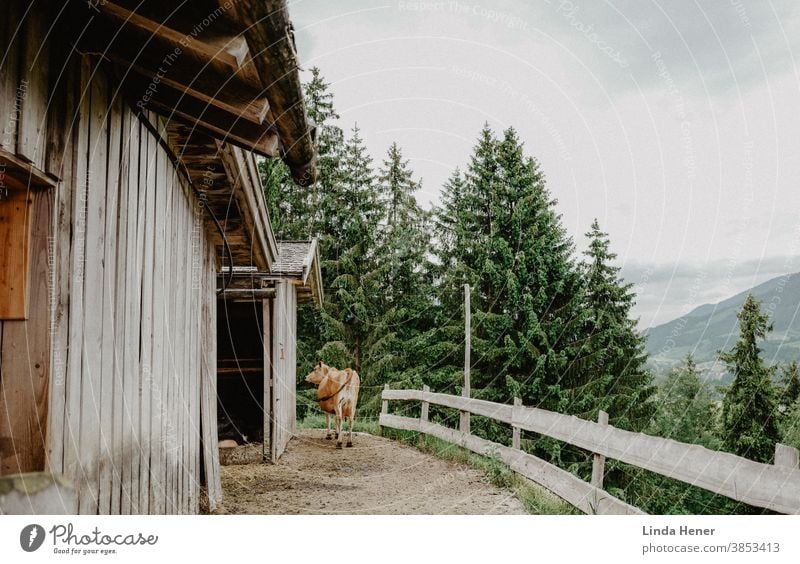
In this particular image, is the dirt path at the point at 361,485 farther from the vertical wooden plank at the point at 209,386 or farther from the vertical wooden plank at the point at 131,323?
the vertical wooden plank at the point at 131,323

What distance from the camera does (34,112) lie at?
144 centimetres

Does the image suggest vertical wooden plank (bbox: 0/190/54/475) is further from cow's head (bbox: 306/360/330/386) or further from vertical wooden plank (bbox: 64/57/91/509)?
cow's head (bbox: 306/360/330/386)

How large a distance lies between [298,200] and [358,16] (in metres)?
4.34

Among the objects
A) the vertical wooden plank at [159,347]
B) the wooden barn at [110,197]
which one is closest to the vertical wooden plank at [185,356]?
the wooden barn at [110,197]

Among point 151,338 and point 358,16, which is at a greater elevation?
point 358,16

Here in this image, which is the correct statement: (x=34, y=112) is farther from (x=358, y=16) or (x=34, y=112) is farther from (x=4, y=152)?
(x=358, y=16)

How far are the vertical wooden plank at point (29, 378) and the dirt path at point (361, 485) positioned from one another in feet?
8.24

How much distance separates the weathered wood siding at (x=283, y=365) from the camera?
235 inches

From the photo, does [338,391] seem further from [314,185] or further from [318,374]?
[314,185]

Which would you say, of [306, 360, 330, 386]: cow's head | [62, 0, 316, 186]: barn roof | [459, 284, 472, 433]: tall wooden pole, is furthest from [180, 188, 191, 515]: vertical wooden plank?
[459, 284, 472, 433]: tall wooden pole

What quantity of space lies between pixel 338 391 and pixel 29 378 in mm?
5304

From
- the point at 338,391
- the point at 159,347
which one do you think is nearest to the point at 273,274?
the point at 338,391

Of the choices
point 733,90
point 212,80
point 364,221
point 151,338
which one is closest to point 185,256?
point 151,338

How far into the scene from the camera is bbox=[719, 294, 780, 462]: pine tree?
6.29m
